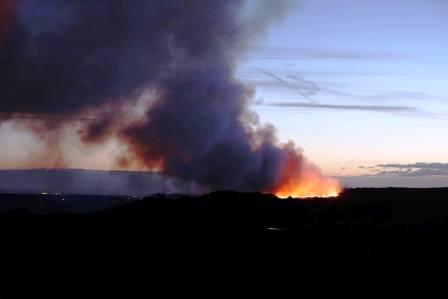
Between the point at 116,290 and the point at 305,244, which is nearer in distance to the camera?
the point at 116,290

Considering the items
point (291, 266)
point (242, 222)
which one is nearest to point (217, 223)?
point (242, 222)

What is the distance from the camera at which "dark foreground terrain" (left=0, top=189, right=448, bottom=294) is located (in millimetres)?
52844

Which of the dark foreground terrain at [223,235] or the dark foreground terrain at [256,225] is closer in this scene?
the dark foreground terrain at [223,235]

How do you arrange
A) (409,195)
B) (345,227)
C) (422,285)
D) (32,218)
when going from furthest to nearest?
(409,195) < (32,218) < (345,227) < (422,285)

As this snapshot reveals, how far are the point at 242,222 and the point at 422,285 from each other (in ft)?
99.5

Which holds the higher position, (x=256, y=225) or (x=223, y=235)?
(x=256, y=225)

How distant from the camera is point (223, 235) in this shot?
6300cm

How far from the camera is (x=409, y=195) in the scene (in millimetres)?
99500

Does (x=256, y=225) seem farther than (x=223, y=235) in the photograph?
Yes

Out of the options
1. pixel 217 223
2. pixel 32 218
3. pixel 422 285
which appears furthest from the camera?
pixel 32 218

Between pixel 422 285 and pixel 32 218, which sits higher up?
pixel 32 218

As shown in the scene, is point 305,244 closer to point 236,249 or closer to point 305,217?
point 236,249

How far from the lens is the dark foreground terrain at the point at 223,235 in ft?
173

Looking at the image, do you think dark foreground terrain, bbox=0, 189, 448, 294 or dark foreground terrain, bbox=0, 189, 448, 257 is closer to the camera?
dark foreground terrain, bbox=0, 189, 448, 294
